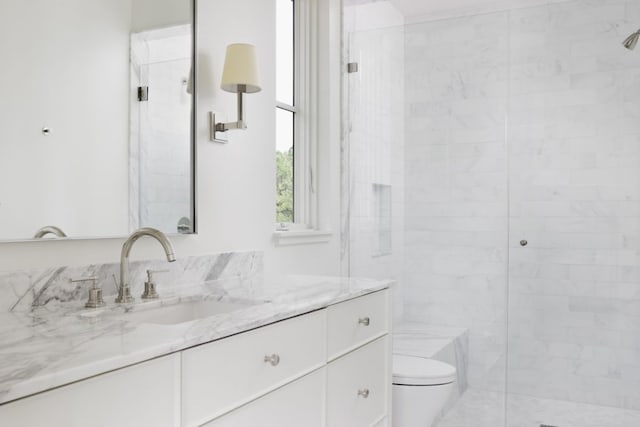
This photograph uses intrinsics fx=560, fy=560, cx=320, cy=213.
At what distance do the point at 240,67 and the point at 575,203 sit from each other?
1.77m

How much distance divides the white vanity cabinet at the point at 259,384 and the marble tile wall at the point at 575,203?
1.10 metres

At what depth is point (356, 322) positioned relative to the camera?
1819 mm

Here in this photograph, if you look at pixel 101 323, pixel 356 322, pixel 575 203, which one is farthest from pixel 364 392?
pixel 575 203

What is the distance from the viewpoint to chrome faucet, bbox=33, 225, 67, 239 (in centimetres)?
137

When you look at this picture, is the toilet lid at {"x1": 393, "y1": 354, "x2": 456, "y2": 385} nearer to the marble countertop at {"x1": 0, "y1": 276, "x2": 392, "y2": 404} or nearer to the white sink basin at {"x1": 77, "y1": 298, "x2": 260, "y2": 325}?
the marble countertop at {"x1": 0, "y1": 276, "x2": 392, "y2": 404}

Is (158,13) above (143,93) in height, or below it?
above

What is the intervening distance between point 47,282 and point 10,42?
58 centimetres

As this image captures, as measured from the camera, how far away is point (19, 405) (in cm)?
76

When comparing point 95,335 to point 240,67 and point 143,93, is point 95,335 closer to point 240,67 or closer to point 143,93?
point 143,93

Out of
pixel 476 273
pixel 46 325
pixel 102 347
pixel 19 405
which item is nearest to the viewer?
pixel 19 405

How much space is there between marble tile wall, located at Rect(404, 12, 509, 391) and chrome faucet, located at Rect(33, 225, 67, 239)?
1933 mm

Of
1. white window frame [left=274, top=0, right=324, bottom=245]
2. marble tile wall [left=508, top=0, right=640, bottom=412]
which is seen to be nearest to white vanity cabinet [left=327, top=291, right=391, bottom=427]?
white window frame [left=274, top=0, right=324, bottom=245]

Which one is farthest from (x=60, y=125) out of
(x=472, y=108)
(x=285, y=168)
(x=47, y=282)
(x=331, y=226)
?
(x=472, y=108)

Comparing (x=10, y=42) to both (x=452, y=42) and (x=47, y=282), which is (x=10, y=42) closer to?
(x=47, y=282)
